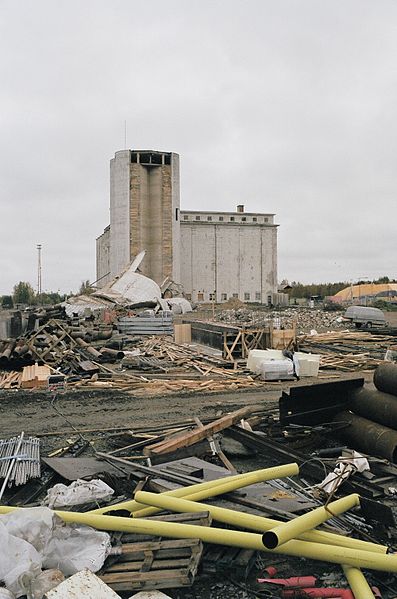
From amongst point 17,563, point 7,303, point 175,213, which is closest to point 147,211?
point 175,213

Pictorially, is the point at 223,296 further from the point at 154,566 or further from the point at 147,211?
the point at 154,566

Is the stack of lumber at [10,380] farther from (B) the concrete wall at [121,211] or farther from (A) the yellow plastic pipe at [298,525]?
(B) the concrete wall at [121,211]

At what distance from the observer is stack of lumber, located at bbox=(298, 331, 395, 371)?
18.7m

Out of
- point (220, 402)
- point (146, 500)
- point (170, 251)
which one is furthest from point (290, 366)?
point (170, 251)

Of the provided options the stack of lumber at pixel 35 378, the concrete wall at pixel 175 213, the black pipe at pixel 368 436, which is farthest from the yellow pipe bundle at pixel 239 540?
the concrete wall at pixel 175 213

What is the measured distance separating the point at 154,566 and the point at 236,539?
768 mm

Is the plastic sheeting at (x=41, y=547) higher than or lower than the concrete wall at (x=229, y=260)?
lower

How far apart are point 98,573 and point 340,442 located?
16.8 feet

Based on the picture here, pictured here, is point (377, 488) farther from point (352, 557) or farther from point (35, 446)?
point (35, 446)

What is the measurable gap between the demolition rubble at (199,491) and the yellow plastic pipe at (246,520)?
0.01 m

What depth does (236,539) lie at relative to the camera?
4.71 meters

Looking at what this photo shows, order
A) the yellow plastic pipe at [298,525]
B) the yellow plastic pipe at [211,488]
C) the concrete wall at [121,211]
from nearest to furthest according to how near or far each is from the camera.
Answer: the yellow plastic pipe at [298,525]
the yellow plastic pipe at [211,488]
the concrete wall at [121,211]

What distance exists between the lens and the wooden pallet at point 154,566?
14.7 ft

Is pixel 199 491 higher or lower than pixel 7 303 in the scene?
lower
